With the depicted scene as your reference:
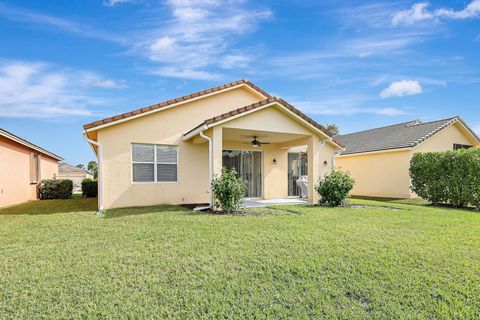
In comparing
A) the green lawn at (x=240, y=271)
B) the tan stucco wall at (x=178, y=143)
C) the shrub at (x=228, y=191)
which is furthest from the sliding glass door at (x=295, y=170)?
the green lawn at (x=240, y=271)

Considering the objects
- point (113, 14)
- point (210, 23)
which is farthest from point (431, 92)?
point (113, 14)

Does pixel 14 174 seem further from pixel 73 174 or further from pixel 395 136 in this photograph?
pixel 73 174

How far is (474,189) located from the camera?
13.0m

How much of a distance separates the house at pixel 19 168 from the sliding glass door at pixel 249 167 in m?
11.7

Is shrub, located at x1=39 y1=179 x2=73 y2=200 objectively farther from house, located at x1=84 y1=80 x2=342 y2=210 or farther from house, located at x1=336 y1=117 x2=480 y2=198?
house, located at x1=336 y1=117 x2=480 y2=198

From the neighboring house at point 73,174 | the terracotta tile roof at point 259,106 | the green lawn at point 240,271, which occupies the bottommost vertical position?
the green lawn at point 240,271

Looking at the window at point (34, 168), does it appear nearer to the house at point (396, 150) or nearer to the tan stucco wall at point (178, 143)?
the tan stucco wall at point (178, 143)

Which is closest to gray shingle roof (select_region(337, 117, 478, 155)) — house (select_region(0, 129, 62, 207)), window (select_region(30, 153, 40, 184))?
house (select_region(0, 129, 62, 207))

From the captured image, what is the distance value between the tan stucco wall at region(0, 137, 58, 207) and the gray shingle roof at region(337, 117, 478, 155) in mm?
22907

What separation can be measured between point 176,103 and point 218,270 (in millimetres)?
9890

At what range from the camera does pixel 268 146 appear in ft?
52.1

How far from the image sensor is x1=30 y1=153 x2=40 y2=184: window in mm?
18628

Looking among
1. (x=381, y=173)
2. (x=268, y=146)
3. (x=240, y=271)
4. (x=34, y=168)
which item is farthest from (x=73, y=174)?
(x=240, y=271)

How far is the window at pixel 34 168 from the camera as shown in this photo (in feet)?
61.1
